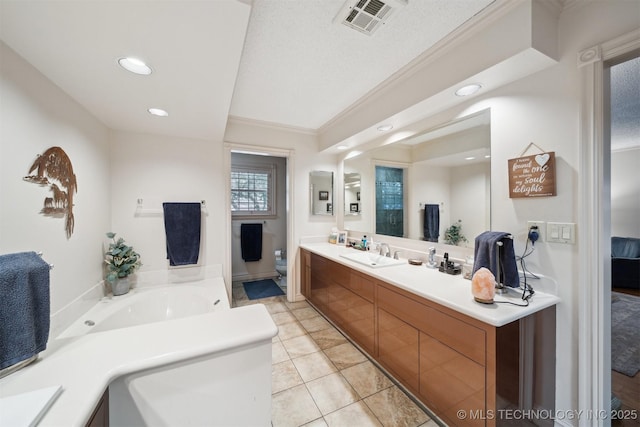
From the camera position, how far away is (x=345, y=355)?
217 cm

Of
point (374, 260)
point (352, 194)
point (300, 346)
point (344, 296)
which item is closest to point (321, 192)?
point (352, 194)

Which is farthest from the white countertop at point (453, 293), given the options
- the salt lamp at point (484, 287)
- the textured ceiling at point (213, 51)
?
the textured ceiling at point (213, 51)

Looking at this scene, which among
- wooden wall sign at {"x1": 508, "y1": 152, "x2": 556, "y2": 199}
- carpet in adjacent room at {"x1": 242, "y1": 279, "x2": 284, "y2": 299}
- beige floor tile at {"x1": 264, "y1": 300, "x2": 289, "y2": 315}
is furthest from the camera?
carpet in adjacent room at {"x1": 242, "y1": 279, "x2": 284, "y2": 299}

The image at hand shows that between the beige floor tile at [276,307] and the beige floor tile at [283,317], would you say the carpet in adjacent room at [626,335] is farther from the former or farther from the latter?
the beige floor tile at [276,307]

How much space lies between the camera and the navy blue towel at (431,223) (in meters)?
2.17

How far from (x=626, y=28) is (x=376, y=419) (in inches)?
99.2

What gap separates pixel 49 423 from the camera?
2.15 feet

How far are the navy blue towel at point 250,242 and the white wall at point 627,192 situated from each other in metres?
6.31

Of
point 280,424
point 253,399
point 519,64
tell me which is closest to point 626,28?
point 519,64

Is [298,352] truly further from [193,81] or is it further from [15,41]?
[15,41]

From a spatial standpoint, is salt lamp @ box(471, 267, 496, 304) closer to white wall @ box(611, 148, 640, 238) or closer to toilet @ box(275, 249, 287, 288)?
toilet @ box(275, 249, 287, 288)

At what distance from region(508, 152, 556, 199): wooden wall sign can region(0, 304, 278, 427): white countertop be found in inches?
67.0

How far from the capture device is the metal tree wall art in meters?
1.36

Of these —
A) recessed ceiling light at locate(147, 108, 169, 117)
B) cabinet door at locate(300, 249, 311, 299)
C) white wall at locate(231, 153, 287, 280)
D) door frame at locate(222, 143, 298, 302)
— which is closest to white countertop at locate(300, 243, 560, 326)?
cabinet door at locate(300, 249, 311, 299)
